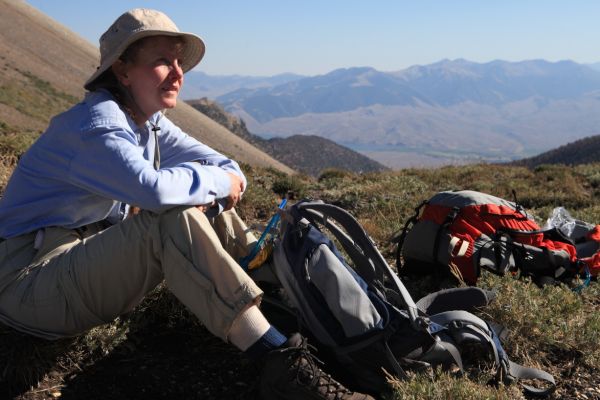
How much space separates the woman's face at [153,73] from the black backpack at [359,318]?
37.3 inches

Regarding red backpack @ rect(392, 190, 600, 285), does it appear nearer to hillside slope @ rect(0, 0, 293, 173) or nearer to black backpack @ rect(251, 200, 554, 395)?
black backpack @ rect(251, 200, 554, 395)

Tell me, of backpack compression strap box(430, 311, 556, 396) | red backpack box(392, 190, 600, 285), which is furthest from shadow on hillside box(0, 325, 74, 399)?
red backpack box(392, 190, 600, 285)

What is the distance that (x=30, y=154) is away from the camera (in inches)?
126

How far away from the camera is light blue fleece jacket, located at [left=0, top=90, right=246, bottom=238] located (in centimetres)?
286

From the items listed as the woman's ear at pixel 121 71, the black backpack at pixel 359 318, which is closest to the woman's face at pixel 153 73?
the woman's ear at pixel 121 71

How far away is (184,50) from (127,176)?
42.4 inches

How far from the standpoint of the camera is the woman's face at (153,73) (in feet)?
10.5

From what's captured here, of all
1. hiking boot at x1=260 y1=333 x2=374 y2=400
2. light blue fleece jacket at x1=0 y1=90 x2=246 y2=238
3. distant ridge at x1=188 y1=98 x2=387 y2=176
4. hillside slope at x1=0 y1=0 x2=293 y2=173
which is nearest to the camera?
hiking boot at x1=260 y1=333 x2=374 y2=400

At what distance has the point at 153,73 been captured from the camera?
3.21 meters

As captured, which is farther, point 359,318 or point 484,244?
point 484,244

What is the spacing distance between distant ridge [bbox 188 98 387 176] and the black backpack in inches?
3667

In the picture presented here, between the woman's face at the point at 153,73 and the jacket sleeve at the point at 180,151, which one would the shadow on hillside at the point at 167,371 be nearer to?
the jacket sleeve at the point at 180,151

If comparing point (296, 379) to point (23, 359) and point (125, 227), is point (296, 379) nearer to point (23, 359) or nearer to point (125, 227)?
point (125, 227)

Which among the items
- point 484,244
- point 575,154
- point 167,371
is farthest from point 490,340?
point 575,154
